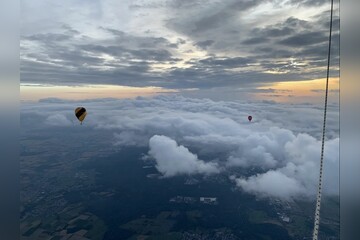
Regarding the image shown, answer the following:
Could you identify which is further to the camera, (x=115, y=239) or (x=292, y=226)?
(x=292, y=226)

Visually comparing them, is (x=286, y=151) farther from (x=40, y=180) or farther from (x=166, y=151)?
(x=40, y=180)

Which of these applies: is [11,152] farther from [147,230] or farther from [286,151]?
[286,151]

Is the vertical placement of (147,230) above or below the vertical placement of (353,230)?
below

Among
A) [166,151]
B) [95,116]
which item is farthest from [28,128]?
[166,151]

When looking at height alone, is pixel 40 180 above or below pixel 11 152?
below

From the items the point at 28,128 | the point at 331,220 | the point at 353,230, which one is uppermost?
the point at 353,230

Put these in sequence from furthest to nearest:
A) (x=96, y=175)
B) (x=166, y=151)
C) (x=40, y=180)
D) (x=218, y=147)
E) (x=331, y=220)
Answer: (x=218, y=147) < (x=166, y=151) < (x=96, y=175) < (x=40, y=180) < (x=331, y=220)

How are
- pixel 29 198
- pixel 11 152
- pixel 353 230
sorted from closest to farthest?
pixel 353 230
pixel 11 152
pixel 29 198

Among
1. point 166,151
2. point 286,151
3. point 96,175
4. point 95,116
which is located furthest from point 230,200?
point 95,116

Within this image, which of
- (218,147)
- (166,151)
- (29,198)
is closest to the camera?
(29,198)
